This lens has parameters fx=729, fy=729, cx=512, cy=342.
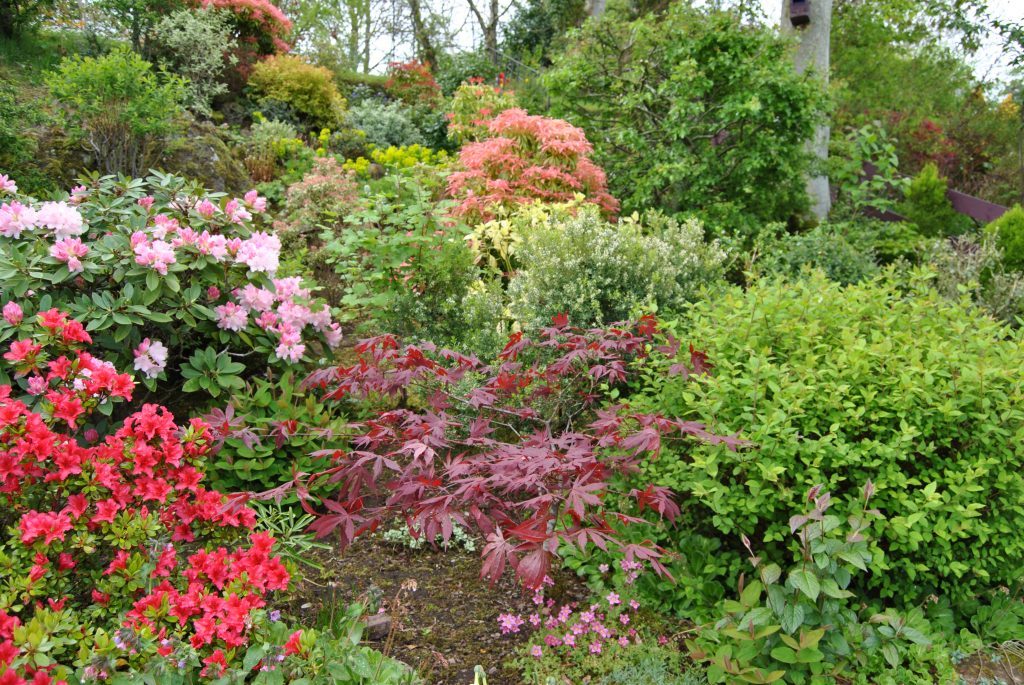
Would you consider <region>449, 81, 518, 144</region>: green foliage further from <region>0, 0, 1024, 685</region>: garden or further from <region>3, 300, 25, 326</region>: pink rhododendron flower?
<region>3, 300, 25, 326</region>: pink rhododendron flower

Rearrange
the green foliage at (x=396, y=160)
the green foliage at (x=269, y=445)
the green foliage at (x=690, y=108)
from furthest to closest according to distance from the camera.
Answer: the green foliage at (x=396, y=160)
the green foliage at (x=690, y=108)
the green foliage at (x=269, y=445)

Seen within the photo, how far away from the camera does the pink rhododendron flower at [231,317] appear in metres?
3.38

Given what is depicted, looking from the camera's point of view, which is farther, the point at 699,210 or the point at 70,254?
the point at 699,210

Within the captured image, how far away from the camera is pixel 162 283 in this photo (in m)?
3.22

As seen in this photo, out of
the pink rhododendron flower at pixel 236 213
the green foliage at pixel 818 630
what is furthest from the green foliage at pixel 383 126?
the green foliage at pixel 818 630

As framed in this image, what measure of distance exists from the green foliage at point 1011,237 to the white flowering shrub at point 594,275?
3.93 metres

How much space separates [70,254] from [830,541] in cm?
306

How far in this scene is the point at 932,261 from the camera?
21.7 ft

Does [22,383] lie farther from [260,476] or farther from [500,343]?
[500,343]

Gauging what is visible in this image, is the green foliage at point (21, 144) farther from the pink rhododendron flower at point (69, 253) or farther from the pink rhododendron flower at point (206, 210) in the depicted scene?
the pink rhododendron flower at point (69, 253)

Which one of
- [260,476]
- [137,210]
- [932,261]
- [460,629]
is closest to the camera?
[460,629]

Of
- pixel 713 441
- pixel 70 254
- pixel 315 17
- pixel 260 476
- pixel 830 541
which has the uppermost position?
pixel 315 17

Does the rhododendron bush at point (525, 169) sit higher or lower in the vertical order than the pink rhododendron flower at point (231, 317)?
higher

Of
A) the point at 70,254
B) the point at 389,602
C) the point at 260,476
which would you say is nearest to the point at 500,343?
the point at 260,476
